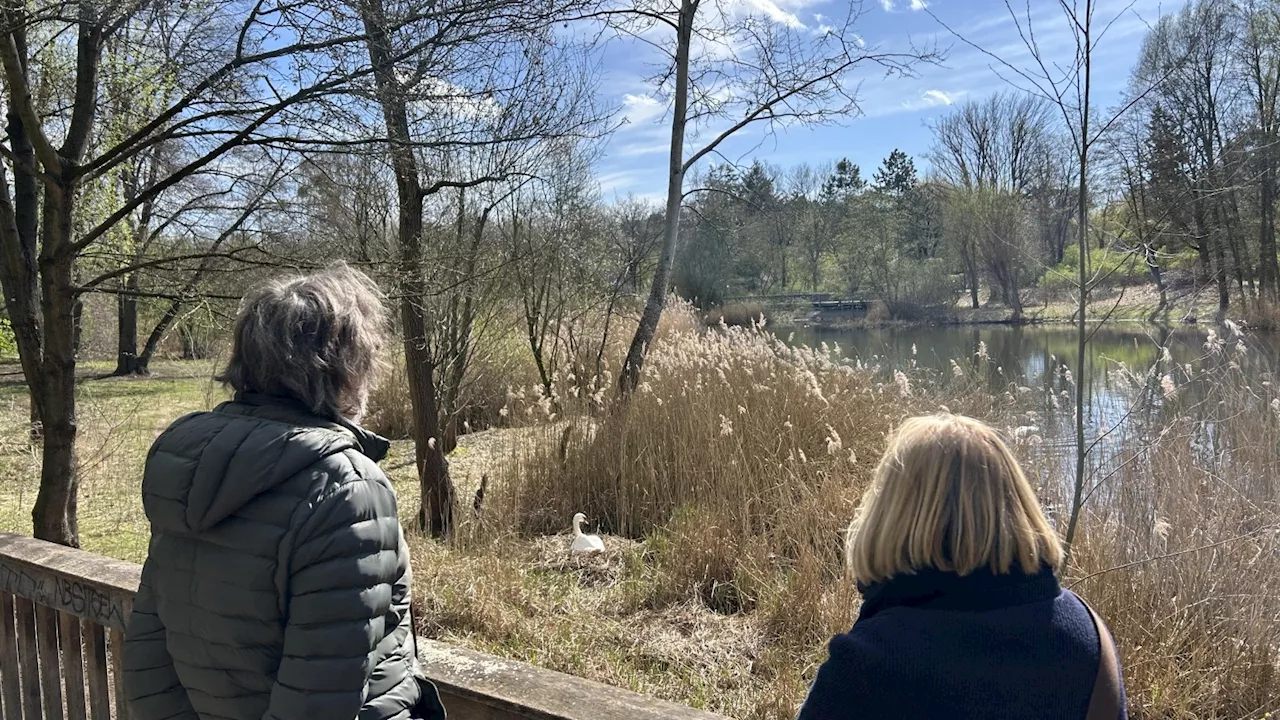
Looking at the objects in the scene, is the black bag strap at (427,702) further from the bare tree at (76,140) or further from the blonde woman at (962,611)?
the bare tree at (76,140)

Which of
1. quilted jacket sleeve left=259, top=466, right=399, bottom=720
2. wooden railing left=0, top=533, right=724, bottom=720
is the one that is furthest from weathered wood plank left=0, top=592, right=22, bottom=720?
quilted jacket sleeve left=259, top=466, right=399, bottom=720

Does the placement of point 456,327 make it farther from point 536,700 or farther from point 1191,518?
point 536,700

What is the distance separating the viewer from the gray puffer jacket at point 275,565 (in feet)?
4.37

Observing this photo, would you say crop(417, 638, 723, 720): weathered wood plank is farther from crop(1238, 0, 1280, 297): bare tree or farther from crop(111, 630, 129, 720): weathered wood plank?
crop(1238, 0, 1280, 297): bare tree

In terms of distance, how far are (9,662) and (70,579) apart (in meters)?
0.51

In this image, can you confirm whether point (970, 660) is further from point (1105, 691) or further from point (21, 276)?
point (21, 276)

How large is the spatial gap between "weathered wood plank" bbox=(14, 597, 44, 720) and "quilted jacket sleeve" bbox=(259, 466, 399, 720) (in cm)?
164

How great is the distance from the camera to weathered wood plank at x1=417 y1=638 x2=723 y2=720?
5.40 ft

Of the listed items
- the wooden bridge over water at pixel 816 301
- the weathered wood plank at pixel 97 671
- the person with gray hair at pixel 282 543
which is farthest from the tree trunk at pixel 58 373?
the wooden bridge over water at pixel 816 301

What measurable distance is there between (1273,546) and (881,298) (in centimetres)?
3361

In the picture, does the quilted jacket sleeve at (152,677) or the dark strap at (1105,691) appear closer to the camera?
the dark strap at (1105,691)

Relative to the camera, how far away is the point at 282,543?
4.47 feet

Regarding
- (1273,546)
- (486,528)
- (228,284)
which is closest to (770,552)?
(486,528)

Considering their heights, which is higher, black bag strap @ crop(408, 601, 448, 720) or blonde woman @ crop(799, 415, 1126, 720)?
blonde woman @ crop(799, 415, 1126, 720)
